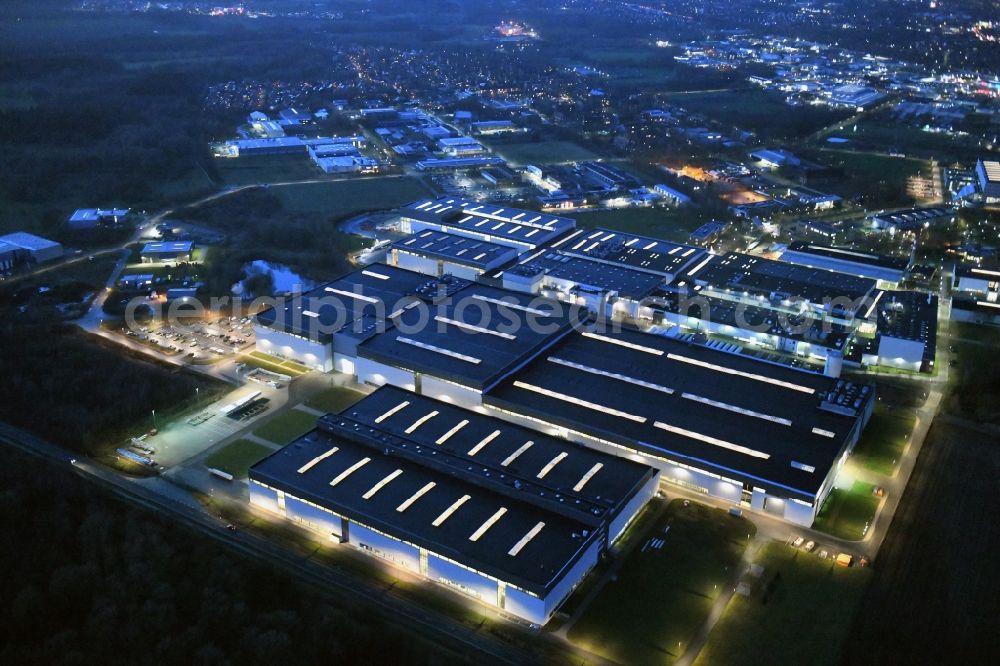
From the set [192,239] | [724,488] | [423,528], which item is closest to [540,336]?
[724,488]

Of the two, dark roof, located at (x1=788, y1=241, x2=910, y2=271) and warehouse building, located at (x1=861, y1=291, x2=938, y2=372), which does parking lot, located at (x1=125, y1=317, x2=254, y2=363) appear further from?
dark roof, located at (x1=788, y1=241, x2=910, y2=271)

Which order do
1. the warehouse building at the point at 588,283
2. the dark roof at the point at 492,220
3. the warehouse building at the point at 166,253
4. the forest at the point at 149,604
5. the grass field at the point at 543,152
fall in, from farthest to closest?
the grass field at the point at 543,152, the dark roof at the point at 492,220, the warehouse building at the point at 166,253, the warehouse building at the point at 588,283, the forest at the point at 149,604

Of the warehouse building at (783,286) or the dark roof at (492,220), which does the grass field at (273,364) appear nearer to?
the dark roof at (492,220)

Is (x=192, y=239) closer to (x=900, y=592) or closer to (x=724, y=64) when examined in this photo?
(x=900, y=592)

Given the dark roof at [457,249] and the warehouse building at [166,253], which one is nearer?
the dark roof at [457,249]

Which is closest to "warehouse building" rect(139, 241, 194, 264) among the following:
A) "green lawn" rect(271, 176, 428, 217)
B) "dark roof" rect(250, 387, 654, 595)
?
"green lawn" rect(271, 176, 428, 217)

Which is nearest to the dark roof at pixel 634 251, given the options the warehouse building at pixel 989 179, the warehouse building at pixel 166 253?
the warehouse building at pixel 166 253

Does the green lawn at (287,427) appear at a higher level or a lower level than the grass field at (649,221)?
lower
